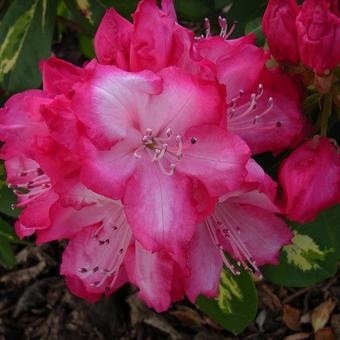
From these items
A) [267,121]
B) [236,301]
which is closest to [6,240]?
[236,301]

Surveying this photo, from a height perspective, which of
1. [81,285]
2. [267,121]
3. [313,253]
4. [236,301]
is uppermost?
[267,121]

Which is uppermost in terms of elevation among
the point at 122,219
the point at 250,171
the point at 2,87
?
the point at 250,171

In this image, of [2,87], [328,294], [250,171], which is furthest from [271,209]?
[328,294]

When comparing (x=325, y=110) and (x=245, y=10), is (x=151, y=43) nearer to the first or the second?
(x=325, y=110)

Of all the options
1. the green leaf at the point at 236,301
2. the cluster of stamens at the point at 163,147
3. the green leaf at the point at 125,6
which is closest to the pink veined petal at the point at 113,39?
the cluster of stamens at the point at 163,147

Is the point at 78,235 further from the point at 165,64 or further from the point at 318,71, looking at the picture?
the point at 318,71

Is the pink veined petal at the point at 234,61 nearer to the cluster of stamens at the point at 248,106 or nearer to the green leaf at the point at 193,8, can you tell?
the cluster of stamens at the point at 248,106
